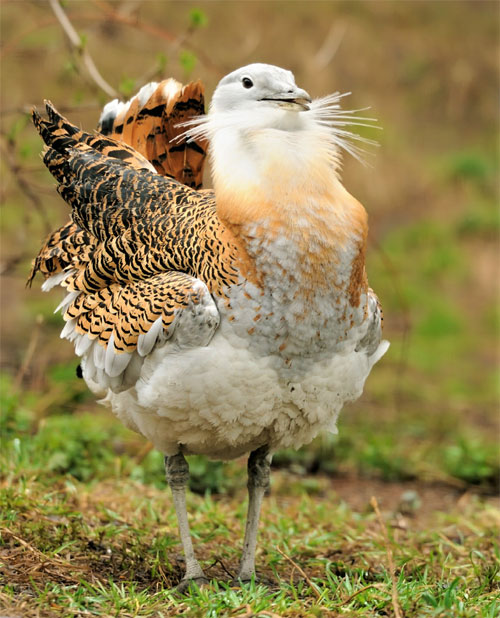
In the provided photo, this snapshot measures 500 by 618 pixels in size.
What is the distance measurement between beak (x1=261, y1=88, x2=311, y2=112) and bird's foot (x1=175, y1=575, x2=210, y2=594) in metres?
2.02

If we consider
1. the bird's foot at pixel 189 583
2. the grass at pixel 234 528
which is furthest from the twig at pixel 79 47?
the bird's foot at pixel 189 583

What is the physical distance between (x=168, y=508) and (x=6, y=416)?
127cm

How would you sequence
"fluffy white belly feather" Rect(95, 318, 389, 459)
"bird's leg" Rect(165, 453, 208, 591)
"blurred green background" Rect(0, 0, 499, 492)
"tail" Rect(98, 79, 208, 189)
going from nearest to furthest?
"fluffy white belly feather" Rect(95, 318, 389, 459), "bird's leg" Rect(165, 453, 208, 591), "tail" Rect(98, 79, 208, 189), "blurred green background" Rect(0, 0, 499, 492)

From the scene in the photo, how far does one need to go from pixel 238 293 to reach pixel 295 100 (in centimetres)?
82

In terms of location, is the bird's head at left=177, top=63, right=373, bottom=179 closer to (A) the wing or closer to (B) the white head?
(B) the white head

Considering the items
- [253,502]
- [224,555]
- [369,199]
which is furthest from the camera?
[369,199]

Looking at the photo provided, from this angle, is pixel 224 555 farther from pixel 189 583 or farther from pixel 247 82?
pixel 247 82

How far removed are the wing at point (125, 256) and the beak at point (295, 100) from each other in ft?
1.79

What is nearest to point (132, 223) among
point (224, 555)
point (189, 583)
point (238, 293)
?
point (238, 293)

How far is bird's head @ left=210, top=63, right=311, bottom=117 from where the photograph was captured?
3750mm

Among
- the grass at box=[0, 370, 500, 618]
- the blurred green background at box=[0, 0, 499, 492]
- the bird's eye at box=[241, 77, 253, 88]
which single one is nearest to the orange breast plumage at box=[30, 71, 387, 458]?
the bird's eye at box=[241, 77, 253, 88]

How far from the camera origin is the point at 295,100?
374 centimetres

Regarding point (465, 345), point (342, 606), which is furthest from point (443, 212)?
point (342, 606)

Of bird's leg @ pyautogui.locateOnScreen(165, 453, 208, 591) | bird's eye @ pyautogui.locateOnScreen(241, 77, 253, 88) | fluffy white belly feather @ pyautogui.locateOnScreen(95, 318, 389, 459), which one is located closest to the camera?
fluffy white belly feather @ pyautogui.locateOnScreen(95, 318, 389, 459)
